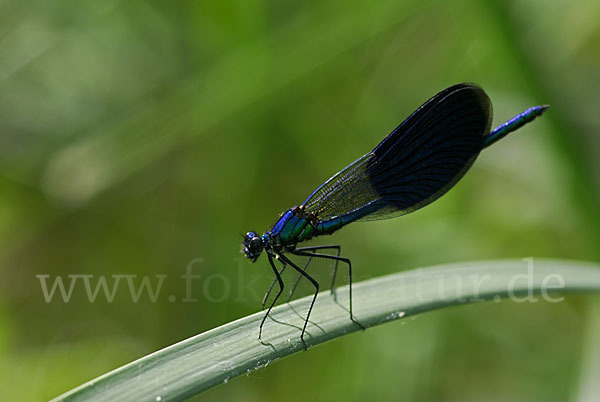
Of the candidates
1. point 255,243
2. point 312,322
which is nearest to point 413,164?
point 255,243

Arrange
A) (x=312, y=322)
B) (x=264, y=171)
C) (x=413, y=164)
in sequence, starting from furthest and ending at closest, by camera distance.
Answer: (x=264, y=171), (x=413, y=164), (x=312, y=322)

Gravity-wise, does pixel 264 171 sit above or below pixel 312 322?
above

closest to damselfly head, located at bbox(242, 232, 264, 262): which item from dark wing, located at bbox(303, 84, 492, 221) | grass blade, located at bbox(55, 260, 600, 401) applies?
dark wing, located at bbox(303, 84, 492, 221)

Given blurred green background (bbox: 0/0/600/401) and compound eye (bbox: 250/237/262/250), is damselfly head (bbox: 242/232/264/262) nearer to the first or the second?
compound eye (bbox: 250/237/262/250)

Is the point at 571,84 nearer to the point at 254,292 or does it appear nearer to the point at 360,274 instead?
the point at 360,274

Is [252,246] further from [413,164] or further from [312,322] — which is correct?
[413,164]

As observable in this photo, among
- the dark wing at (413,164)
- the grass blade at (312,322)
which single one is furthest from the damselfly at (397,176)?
the grass blade at (312,322)

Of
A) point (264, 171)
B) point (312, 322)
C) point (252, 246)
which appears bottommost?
point (312, 322)

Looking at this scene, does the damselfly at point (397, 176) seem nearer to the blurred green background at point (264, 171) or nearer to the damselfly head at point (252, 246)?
the damselfly head at point (252, 246)
